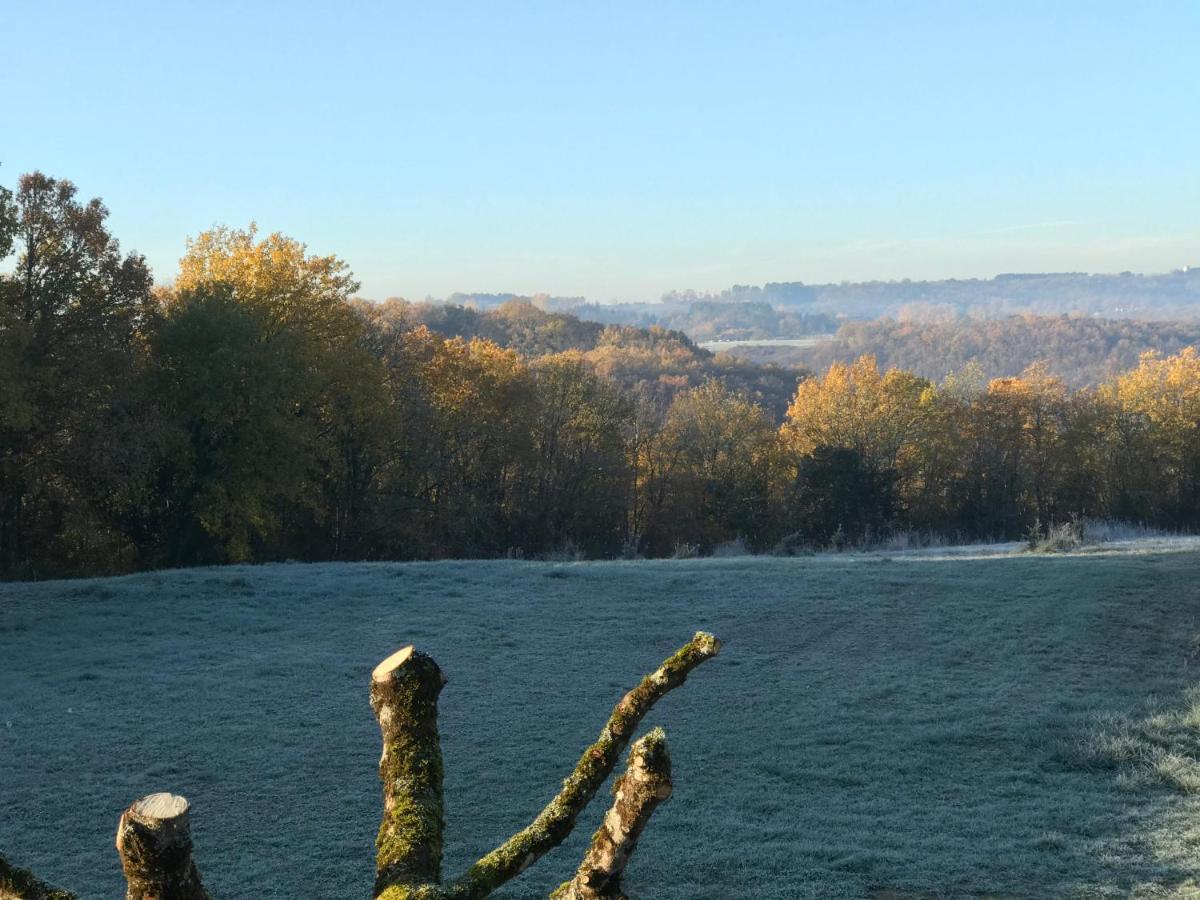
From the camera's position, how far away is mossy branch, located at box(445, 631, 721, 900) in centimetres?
217

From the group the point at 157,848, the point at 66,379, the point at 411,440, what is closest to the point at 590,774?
the point at 157,848

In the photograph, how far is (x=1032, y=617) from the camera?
14.2 m

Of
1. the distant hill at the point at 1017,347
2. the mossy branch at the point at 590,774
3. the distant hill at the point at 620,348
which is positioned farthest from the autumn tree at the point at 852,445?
the distant hill at the point at 1017,347

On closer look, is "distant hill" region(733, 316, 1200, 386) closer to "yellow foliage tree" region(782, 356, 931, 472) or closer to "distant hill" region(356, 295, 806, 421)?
"distant hill" region(356, 295, 806, 421)

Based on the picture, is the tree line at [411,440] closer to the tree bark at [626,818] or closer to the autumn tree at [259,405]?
the autumn tree at [259,405]

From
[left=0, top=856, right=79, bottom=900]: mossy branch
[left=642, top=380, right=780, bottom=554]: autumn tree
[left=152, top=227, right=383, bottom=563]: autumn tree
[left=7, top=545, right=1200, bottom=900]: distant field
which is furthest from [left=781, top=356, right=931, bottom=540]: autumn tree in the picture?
[left=0, top=856, right=79, bottom=900]: mossy branch

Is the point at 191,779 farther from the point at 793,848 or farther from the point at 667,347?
the point at 667,347

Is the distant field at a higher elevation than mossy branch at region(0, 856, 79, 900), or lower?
lower

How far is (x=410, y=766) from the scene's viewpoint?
7.59 feet

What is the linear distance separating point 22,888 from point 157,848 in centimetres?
31

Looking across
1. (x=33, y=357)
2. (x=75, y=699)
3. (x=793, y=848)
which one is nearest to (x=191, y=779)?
(x=75, y=699)

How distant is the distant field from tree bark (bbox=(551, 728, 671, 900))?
4.91m

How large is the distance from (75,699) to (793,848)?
784 centimetres

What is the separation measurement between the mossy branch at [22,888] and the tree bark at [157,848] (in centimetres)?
17
